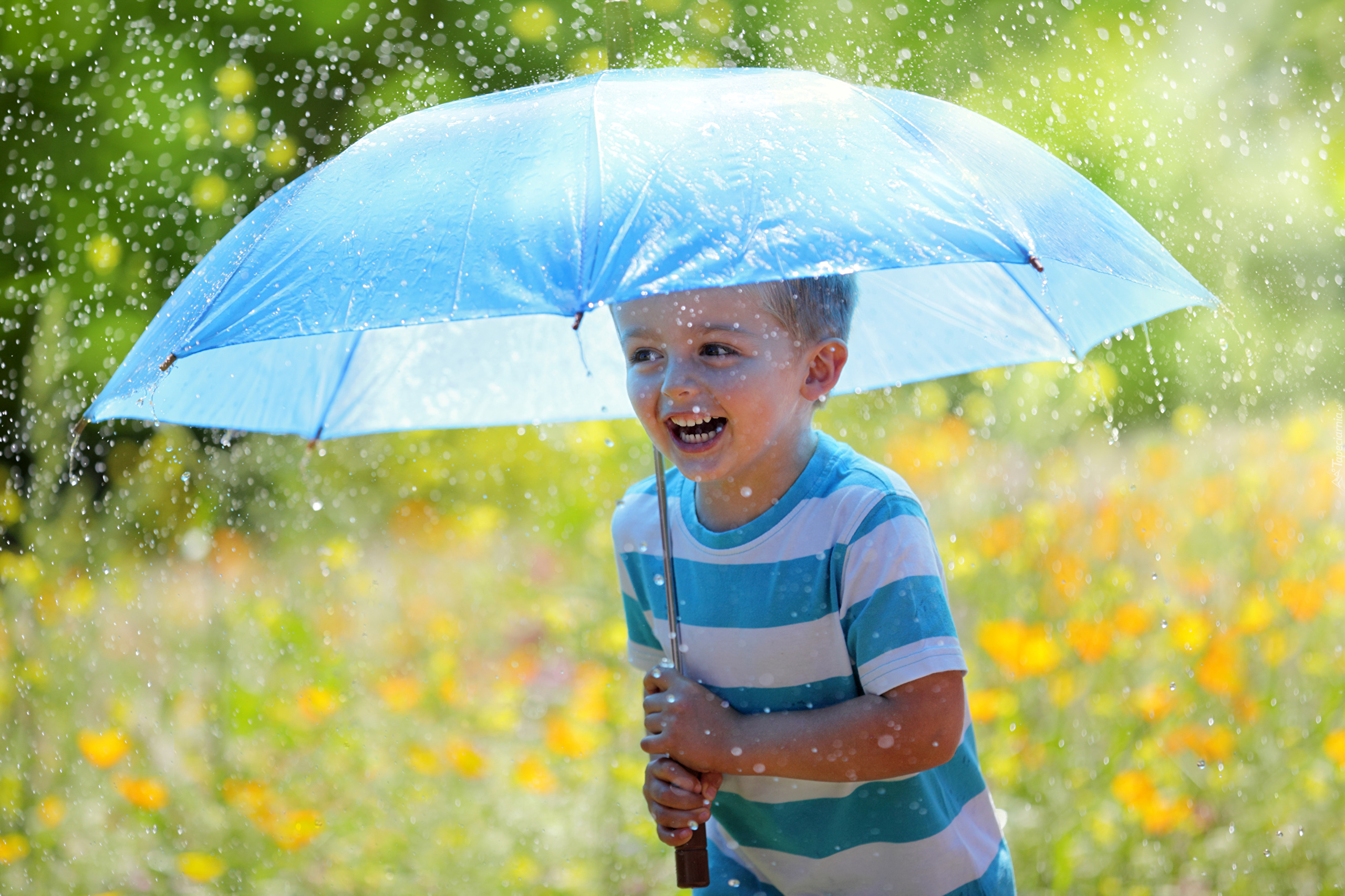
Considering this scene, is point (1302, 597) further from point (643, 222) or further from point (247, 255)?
point (247, 255)

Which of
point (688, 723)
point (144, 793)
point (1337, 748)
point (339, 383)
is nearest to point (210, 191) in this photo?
point (144, 793)

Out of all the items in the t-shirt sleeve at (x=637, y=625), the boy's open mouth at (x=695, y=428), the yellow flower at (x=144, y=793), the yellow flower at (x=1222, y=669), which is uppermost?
the boy's open mouth at (x=695, y=428)

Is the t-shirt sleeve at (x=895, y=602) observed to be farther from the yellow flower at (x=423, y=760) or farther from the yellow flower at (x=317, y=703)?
the yellow flower at (x=317, y=703)

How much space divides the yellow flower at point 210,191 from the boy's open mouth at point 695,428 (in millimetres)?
3150

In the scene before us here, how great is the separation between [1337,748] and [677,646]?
1.62 metres

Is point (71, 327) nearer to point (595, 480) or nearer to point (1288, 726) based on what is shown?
point (595, 480)

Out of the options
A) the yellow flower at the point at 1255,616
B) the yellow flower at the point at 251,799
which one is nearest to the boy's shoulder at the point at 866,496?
the yellow flower at the point at 1255,616

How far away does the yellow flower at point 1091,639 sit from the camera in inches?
102

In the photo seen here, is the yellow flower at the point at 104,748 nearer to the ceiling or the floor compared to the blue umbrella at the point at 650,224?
nearer to the floor

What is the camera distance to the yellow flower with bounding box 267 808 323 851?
8.50 feet

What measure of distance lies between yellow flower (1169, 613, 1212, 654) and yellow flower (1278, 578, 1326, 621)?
0.18 meters

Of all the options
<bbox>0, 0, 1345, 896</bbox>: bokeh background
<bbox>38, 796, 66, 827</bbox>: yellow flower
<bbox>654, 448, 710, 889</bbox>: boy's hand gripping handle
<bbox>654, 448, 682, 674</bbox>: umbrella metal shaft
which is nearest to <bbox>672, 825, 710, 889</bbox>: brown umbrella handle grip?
<bbox>654, 448, 710, 889</bbox>: boy's hand gripping handle

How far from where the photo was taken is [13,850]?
2.77 m

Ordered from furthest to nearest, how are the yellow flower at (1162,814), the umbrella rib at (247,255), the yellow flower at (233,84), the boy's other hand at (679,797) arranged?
the yellow flower at (233,84)
the yellow flower at (1162,814)
the boy's other hand at (679,797)
the umbrella rib at (247,255)
